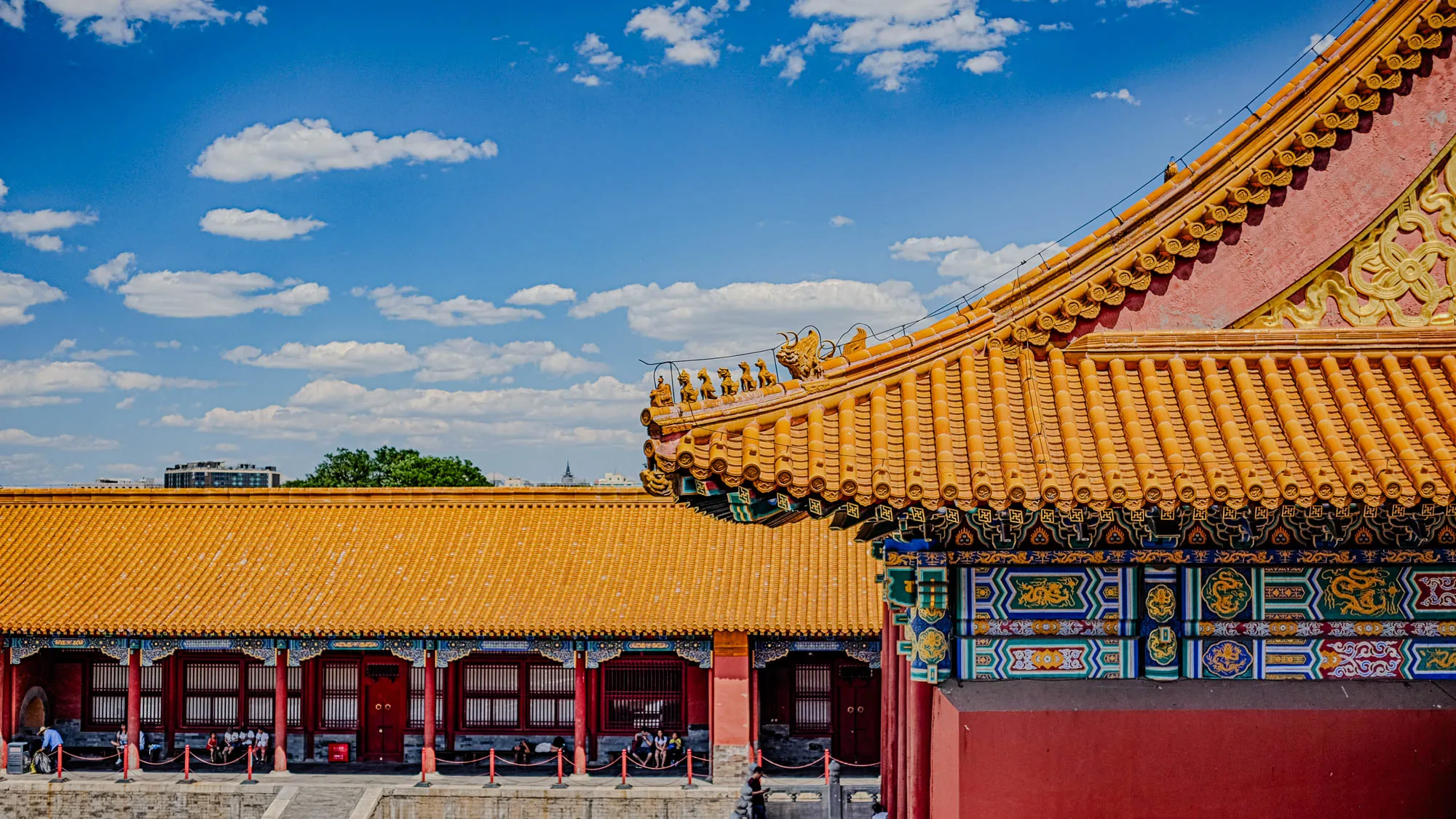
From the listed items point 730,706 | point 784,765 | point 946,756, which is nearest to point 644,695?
point 730,706

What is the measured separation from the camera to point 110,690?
1105 inches

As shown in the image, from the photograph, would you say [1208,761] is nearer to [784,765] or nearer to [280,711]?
[784,765]

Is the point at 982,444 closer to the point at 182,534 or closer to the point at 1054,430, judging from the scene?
the point at 1054,430

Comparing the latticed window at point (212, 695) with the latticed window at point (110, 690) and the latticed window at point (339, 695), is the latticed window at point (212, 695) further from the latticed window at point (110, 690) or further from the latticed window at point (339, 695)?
the latticed window at point (339, 695)

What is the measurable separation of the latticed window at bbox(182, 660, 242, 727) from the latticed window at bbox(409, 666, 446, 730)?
4.17m

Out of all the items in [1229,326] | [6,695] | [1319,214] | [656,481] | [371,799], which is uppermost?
[1319,214]

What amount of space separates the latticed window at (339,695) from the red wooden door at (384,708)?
25 centimetres

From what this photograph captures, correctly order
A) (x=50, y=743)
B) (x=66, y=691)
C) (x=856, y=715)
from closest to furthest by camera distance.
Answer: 1. (x=50, y=743)
2. (x=856, y=715)
3. (x=66, y=691)

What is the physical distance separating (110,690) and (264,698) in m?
3.85

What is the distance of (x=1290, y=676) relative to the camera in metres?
7.68

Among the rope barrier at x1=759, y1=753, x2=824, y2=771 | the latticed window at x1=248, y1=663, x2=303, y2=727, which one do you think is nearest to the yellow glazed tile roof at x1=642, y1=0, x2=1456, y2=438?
the rope barrier at x1=759, y1=753, x2=824, y2=771

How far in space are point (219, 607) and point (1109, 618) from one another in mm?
22598

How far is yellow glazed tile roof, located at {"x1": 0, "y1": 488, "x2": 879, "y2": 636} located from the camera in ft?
81.4

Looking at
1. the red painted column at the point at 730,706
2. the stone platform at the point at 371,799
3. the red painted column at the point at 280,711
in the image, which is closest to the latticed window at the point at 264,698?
the red painted column at the point at 280,711
